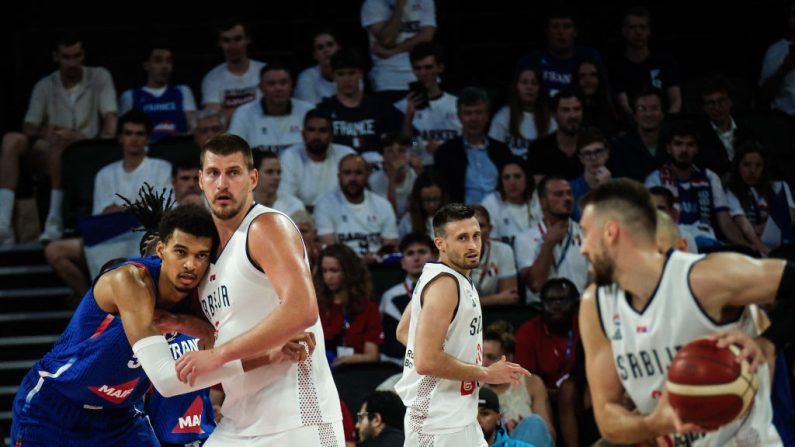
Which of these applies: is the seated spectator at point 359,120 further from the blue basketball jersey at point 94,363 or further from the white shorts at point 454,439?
the blue basketball jersey at point 94,363

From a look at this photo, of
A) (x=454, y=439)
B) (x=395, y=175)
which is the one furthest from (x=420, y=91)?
(x=454, y=439)

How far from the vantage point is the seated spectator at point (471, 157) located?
33.8ft

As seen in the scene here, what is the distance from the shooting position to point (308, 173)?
33.7ft

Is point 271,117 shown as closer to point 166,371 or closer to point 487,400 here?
point 487,400

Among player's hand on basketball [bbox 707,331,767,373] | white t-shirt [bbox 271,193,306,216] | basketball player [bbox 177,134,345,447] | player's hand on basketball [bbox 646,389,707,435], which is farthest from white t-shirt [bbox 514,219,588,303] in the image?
player's hand on basketball [bbox 707,331,767,373]

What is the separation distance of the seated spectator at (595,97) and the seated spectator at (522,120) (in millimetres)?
374

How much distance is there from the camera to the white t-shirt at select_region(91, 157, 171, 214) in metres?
9.79

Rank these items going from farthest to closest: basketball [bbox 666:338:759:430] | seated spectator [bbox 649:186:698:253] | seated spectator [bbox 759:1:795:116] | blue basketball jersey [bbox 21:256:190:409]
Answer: seated spectator [bbox 759:1:795:116] → seated spectator [bbox 649:186:698:253] → blue basketball jersey [bbox 21:256:190:409] → basketball [bbox 666:338:759:430]

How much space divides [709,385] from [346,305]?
17.7 ft

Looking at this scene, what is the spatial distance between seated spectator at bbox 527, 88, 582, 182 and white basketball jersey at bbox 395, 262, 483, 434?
4535 millimetres

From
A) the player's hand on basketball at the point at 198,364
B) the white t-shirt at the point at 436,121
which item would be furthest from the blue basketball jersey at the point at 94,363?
the white t-shirt at the point at 436,121

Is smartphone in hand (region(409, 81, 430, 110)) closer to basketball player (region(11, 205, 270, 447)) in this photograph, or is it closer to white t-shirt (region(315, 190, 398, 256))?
white t-shirt (region(315, 190, 398, 256))

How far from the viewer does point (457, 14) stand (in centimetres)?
1287

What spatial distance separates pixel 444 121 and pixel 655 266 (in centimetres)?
717
